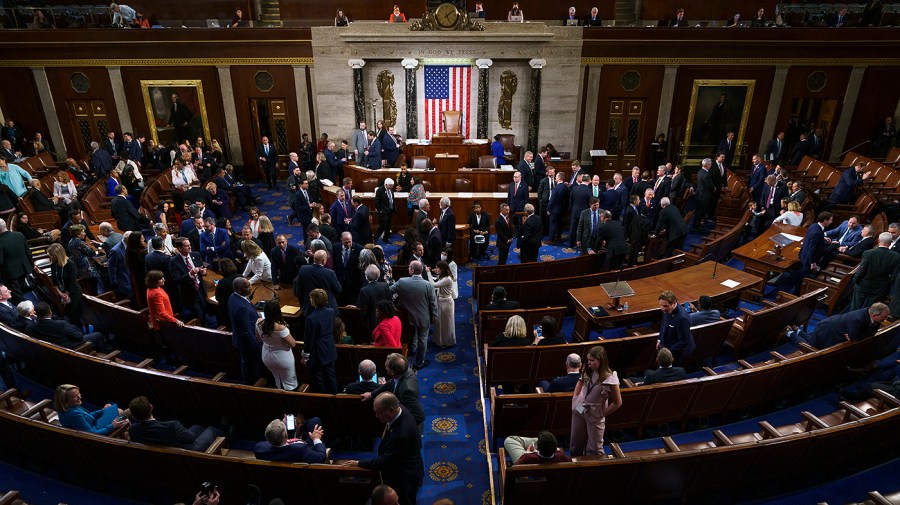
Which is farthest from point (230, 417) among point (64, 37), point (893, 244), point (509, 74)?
point (64, 37)

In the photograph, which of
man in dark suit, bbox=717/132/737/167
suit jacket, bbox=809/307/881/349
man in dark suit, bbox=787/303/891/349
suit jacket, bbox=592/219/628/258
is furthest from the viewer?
man in dark suit, bbox=717/132/737/167

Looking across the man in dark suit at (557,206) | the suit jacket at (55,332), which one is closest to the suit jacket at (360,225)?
the man in dark suit at (557,206)

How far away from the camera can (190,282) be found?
713 cm

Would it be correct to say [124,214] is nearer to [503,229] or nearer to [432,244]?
[432,244]

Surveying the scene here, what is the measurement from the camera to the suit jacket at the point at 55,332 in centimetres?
599

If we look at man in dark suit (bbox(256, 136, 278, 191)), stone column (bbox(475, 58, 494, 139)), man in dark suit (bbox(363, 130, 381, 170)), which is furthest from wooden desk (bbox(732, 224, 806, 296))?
man in dark suit (bbox(256, 136, 278, 191))

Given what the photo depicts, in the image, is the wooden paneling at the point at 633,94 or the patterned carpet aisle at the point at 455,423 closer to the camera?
the patterned carpet aisle at the point at 455,423

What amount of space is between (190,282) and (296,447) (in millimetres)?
3912

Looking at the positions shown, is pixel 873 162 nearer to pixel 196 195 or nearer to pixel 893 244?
pixel 893 244

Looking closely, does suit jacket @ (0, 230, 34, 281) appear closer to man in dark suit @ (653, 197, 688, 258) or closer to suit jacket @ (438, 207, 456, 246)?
suit jacket @ (438, 207, 456, 246)

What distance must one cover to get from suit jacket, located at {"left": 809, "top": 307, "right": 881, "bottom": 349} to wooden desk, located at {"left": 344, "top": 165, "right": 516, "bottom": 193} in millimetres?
7306

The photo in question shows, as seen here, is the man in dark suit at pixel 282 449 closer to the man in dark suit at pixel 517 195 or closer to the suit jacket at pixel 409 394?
the suit jacket at pixel 409 394

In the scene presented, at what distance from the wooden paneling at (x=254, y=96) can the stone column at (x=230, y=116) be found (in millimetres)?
95

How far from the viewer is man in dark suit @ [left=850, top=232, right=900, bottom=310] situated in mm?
6883
